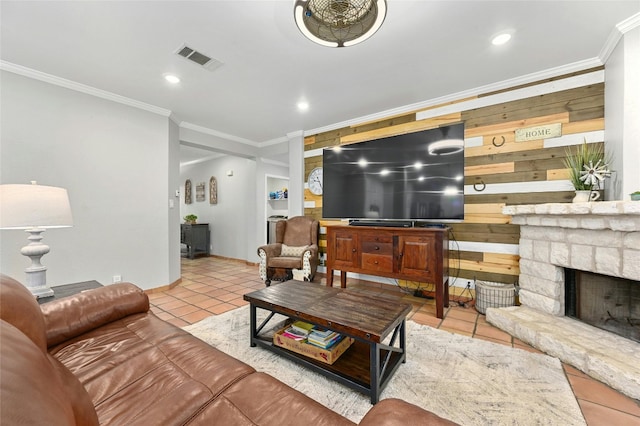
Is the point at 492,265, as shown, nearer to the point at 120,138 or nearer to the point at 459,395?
the point at 459,395

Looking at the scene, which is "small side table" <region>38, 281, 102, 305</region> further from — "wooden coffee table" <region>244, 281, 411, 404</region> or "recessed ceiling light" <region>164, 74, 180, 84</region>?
"recessed ceiling light" <region>164, 74, 180, 84</region>

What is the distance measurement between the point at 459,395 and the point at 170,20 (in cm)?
310

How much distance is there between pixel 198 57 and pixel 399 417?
2.84 m

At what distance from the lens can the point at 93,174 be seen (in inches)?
114

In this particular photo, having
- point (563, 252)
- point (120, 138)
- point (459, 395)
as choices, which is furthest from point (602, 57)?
point (120, 138)

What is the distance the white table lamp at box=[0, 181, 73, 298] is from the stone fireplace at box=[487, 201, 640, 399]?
3496mm

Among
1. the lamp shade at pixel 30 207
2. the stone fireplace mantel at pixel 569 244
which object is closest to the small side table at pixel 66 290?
the lamp shade at pixel 30 207

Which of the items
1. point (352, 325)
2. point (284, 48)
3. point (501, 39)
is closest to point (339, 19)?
point (284, 48)

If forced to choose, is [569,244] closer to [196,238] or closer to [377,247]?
[377,247]

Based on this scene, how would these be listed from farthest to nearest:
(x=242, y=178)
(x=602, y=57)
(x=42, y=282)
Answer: (x=242, y=178) → (x=602, y=57) → (x=42, y=282)

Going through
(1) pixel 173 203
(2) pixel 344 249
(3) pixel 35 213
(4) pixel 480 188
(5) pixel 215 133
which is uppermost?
(5) pixel 215 133

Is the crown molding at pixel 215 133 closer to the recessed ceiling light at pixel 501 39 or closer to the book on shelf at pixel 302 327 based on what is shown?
the book on shelf at pixel 302 327

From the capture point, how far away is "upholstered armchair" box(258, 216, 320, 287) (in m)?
3.53

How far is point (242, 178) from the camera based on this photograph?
5.54m
